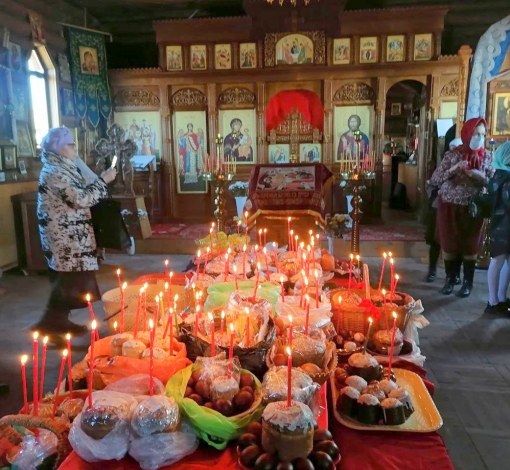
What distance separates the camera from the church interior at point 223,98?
6.81 meters

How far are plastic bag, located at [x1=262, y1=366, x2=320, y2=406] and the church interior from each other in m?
4.81

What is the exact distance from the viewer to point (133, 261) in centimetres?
710

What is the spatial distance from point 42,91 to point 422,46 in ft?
22.5

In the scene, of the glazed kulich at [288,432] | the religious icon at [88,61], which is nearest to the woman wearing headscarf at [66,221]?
the glazed kulich at [288,432]

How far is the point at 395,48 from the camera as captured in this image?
340 inches

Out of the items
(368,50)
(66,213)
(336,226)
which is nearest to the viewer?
(66,213)

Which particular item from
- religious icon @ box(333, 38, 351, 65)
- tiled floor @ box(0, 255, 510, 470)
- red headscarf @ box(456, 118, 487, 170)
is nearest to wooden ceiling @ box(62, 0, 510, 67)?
religious icon @ box(333, 38, 351, 65)

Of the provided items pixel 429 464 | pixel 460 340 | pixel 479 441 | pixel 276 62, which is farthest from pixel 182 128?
pixel 429 464

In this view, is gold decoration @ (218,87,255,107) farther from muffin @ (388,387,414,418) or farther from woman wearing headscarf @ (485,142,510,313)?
muffin @ (388,387,414,418)

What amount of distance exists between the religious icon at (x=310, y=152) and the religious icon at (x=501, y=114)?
3.60 m

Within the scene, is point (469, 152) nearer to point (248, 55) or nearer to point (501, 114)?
point (501, 114)

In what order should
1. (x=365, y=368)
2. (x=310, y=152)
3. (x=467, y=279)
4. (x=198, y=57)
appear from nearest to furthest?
(x=365, y=368), (x=467, y=279), (x=198, y=57), (x=310, y=152)

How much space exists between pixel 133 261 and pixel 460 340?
4.81 m

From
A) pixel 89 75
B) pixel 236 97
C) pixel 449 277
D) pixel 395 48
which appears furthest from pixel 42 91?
pixel 449 277
